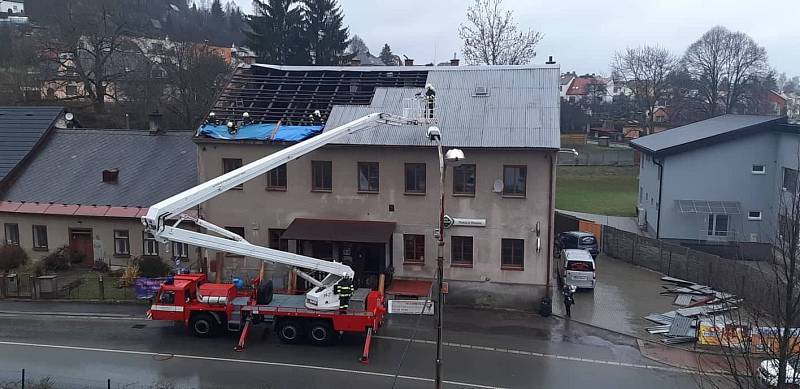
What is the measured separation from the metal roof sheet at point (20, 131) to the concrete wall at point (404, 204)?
12.5 meters

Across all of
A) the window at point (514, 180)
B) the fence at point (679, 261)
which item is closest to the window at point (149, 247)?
the window at point (514, 180)

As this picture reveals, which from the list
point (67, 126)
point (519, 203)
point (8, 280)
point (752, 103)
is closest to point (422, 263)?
point (519, 203)

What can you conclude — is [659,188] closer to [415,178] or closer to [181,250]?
[415,178]

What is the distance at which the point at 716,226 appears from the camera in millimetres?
35156

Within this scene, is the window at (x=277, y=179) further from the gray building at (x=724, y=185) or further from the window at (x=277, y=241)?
the gray building at (x=724, y=185)

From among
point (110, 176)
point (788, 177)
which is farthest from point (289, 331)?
point (788, 177)

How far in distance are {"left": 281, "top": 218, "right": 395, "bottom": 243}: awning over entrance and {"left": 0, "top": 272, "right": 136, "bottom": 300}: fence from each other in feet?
23.2

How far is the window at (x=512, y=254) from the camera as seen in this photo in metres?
25.5

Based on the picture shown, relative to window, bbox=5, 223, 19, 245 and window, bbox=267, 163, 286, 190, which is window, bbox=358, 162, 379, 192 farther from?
window, bbox=5, 223, 19, 245

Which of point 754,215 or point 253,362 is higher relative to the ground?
point 754,215

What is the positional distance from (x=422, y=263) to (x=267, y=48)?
36620 mm

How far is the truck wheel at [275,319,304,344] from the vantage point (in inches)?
824

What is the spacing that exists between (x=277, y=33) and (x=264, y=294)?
4002 cm

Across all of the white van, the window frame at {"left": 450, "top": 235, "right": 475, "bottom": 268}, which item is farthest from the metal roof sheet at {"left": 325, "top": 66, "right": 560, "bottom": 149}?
the white van
